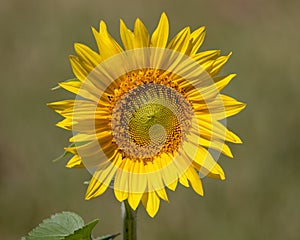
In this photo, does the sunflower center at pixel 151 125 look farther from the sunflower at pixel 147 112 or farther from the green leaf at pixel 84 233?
the green leaf at pixel 84 233

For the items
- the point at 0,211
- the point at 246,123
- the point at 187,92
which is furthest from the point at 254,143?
the point at 187,92

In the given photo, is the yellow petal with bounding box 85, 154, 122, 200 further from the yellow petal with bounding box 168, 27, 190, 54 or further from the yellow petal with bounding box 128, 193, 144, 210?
the yellow petal with bounding box 168, 27, 190, 54

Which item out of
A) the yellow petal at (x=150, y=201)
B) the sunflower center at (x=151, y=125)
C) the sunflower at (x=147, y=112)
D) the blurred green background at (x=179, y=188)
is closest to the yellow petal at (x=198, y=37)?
the sunflower at (x=147, y=112)

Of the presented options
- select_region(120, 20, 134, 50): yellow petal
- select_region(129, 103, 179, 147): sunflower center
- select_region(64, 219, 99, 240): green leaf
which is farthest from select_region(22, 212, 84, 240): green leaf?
select_region(120, 20, 134, 50): yellow petal

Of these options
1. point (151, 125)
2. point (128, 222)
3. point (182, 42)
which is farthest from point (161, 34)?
point (128, 222)

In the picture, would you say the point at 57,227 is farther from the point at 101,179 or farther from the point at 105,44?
the point at 105,44

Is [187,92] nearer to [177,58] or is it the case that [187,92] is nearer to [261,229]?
[177,58]
